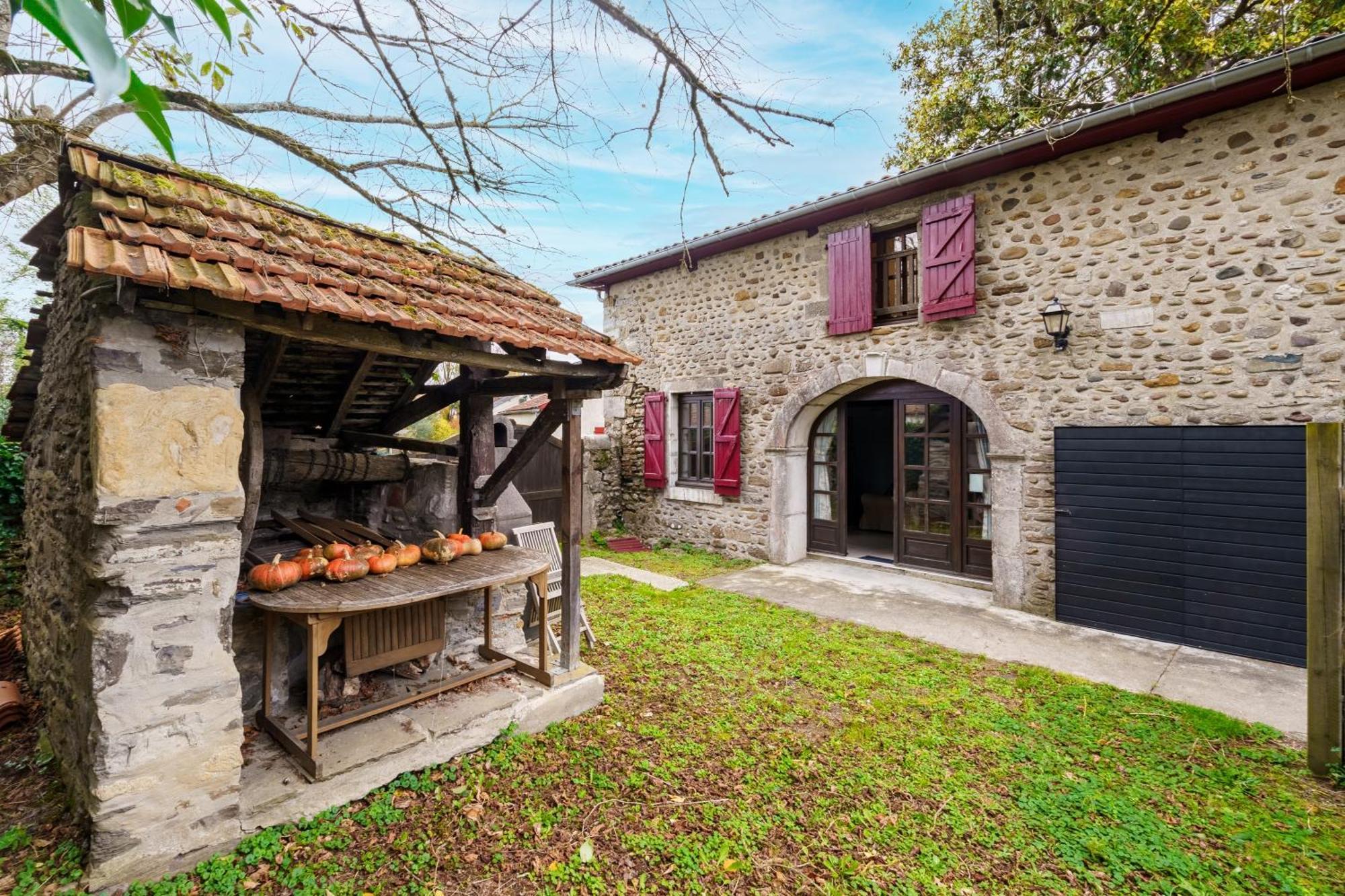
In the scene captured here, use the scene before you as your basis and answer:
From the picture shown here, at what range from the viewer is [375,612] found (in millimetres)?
3180

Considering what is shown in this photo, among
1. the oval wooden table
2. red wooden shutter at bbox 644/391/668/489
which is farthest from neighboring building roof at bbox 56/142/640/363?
red wooden shutter at bbox 644/391/668/489

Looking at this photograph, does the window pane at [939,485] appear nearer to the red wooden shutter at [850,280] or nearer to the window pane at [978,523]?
the window pane at [978,523]

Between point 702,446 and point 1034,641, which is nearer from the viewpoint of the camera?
point 1034,641

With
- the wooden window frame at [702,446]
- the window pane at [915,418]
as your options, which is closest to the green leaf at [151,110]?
the window pane at [915,418]

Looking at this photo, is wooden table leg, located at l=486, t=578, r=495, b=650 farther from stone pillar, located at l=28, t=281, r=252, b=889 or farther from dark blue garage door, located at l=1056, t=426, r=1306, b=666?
dark blue garage door, located at l=1056, t=426, r=1306, b=666

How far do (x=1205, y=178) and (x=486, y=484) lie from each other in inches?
255

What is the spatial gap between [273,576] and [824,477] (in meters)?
6.68

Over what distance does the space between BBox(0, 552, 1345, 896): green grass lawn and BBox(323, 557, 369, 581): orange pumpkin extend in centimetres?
107

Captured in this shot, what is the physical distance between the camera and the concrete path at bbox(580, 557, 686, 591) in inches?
266

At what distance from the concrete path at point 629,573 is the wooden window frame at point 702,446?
1852 millimetres

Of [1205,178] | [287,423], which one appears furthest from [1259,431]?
[287,423]

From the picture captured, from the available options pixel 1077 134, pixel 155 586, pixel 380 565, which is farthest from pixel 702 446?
pixel 155 586

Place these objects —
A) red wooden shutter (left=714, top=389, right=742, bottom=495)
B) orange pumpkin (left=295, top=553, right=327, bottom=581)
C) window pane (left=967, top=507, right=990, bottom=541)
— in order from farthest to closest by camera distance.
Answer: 1. red wooden shutter (left=714, top=389, right=742, bottom=495)
2. window pane (left=967, top=507, right=990, bottom=541)
3. orange pumpkin (left=295, top=553, right=327, bottom=581)

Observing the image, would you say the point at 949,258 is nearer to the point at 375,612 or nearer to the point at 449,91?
the point at 449,91
